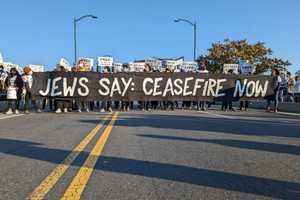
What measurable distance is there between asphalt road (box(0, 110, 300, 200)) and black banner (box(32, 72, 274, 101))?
28.2 ft

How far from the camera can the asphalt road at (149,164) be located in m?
4.85

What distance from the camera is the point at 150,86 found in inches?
787

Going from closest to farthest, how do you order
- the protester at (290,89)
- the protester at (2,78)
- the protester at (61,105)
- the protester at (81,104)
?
the protester at (61,105) → the protester at (81,104) → the protester at (2,78) → the protester at (290,89)

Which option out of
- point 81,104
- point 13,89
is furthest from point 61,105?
point 13,89

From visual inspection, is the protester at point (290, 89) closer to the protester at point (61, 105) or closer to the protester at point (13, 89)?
the protester at point (61, 105)

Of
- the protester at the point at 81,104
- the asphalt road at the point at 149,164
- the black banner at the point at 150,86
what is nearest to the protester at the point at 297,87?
the black banner at the point at 150,86

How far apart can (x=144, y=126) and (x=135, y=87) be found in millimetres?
8128

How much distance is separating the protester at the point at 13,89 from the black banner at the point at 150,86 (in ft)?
2.34

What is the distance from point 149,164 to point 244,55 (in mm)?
69114

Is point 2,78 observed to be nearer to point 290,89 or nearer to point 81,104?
point 81,104

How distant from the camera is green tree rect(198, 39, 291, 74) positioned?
7406cm

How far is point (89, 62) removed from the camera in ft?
96.0

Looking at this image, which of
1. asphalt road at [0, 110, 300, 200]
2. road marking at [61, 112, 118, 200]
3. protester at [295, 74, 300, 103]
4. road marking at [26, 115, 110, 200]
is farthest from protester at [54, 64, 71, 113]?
protester at [295, 74, 300, 103]

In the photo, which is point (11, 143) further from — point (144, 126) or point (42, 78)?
point (42, 78)
